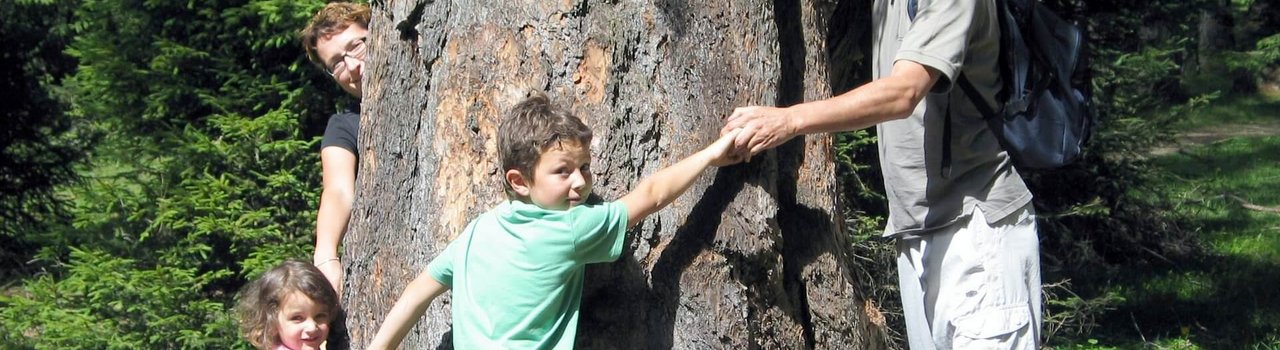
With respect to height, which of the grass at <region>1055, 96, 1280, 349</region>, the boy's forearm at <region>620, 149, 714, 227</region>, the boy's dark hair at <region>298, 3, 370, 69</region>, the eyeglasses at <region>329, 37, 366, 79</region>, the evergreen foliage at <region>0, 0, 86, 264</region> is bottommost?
the grass at <region>1055, 96, 1280, 349</region>

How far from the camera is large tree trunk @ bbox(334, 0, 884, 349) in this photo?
3.14 m

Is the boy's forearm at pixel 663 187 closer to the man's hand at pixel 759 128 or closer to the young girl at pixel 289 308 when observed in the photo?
the man's hand at pixel 759 128

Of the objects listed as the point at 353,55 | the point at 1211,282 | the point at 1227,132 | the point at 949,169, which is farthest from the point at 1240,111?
the point at 353,55

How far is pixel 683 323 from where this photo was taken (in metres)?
3.16

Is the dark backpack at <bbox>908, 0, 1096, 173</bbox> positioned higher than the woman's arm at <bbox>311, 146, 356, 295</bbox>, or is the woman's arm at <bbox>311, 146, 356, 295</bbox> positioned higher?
the dark backpack at <bbox>908, 0, 1096, 173</bbox>

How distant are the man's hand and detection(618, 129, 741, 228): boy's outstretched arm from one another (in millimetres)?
39

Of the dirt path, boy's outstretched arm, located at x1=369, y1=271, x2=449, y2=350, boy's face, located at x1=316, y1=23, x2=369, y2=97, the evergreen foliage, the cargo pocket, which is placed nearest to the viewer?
boy's outstretched arm, located at x1=369, y1=271, x2=449, y2=350

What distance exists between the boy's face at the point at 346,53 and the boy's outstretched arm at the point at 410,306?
3.21ft

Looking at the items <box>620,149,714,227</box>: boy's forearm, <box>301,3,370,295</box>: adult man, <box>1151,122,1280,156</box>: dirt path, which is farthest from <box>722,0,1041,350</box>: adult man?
<box>1151,122,1280,156</box>: dirt path

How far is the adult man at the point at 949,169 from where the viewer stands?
2.95m

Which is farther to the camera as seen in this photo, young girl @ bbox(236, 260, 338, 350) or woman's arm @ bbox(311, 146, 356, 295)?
woman's arm @ bbox(311, 146, 356, 295)

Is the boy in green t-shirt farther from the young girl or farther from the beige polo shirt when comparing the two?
the young girl

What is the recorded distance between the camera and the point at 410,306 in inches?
122

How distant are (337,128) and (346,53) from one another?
226mm
